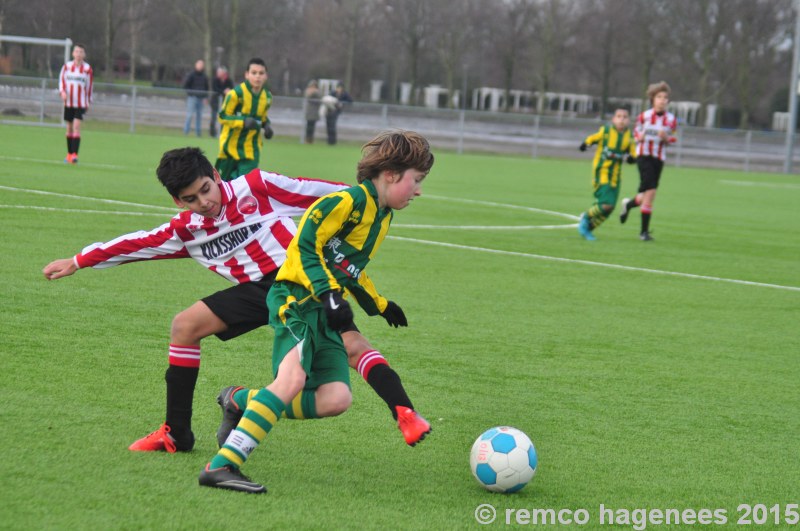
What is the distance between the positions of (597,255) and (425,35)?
4866 cm

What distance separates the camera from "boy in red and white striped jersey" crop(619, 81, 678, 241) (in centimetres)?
1411

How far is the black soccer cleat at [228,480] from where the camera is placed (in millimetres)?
3863

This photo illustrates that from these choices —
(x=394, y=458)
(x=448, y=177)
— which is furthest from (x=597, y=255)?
(x=448, y=177)

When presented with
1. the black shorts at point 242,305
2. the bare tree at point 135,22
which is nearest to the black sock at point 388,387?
the black shorts at point 242,305

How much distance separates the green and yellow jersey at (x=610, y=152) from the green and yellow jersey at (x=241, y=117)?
430 cm

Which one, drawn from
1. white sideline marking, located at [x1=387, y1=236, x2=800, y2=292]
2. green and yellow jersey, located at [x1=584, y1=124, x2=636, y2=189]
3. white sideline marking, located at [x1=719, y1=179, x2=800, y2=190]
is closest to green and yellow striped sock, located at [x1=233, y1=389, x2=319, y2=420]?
white sideline marking, located at [x1=387, y1=236, x2=800, y2=292]

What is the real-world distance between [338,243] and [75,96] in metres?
16.4

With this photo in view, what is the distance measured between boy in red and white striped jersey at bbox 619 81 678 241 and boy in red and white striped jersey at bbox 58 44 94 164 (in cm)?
975

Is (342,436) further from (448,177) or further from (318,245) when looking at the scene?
(448,177)

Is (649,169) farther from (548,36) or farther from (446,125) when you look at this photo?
(548,36)

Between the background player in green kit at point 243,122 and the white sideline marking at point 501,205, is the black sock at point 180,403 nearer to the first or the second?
the background player in green kit at point 243,122

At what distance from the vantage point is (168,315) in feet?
23.1

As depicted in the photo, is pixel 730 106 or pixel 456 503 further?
pixel 730 106

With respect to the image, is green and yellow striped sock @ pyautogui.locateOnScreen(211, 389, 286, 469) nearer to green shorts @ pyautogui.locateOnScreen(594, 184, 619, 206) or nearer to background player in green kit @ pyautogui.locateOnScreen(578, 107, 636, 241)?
background player in green kit @ pyautogui.locateOnScreen(578, 107, 636, 241)
